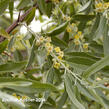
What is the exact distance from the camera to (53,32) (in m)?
1.02

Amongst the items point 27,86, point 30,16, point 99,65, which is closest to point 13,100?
point 27,86

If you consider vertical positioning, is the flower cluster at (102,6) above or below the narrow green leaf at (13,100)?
above

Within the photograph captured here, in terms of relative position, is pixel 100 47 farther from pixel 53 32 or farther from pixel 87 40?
pixel 53 32

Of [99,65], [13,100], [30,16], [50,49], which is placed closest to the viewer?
[13,100]

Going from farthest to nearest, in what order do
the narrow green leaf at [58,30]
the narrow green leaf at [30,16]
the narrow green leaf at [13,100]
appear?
the narrow green leaf at [30,16], the narrow green leaf at [58,30], the narrow green leaf at [13,100]

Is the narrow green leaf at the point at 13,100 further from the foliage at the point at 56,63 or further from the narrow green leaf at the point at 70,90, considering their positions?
the narrow green leaf at the point at 70,90

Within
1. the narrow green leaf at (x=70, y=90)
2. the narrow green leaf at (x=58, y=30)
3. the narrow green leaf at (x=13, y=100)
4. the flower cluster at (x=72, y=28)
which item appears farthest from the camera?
the flower cluster at (x=72, y=28)

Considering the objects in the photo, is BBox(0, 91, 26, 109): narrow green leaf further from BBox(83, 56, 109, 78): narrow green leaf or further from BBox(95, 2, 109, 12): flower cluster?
BBox(95, 2, 109, 12): flower cluster

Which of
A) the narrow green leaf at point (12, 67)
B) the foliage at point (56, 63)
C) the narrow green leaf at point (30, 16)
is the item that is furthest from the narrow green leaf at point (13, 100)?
the narrow green leaf at point (30, 16)

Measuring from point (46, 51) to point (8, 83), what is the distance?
1.30 feet

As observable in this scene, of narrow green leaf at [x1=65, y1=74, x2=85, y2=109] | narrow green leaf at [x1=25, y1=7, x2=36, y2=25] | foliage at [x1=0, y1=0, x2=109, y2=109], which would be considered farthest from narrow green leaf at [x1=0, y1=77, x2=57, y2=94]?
narrow green leaf at [x1=25, y1=7, x2=36, y2=25]

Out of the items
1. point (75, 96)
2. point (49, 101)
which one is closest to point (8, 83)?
point (75, 96)

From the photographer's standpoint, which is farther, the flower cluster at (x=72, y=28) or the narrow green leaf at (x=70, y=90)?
the flower cluster at (x=72, y=28)

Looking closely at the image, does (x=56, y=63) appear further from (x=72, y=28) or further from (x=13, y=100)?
(x=13, y=100)
